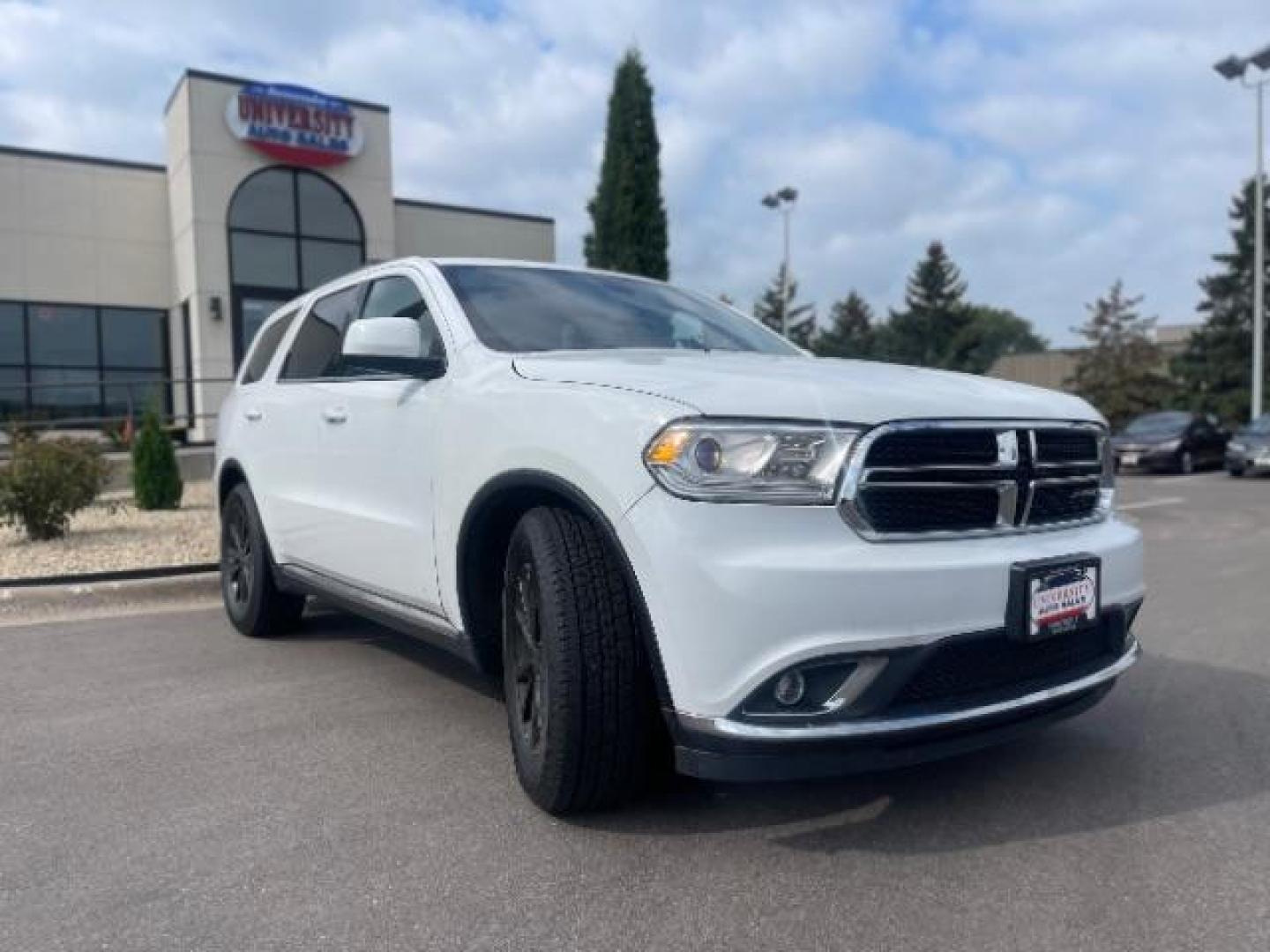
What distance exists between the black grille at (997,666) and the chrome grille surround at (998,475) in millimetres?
299

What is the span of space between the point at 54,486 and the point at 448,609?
6.66 meters

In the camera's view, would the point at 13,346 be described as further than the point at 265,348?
Yes

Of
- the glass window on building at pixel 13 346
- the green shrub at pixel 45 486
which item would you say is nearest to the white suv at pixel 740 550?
the green shrub at pixel 45 486

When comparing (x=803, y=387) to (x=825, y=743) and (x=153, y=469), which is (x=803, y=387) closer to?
(x=825, y=743)

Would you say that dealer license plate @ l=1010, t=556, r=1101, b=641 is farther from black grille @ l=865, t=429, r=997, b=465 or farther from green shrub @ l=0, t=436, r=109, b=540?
green shrub @ l=0, t=436, r=109, b=540

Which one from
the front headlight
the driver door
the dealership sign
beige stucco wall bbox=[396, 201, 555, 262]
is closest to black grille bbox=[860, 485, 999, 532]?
the front headlight

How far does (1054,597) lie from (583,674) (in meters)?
1.28

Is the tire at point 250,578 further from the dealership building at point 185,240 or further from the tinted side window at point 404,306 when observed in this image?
the dealership building at point 185,240

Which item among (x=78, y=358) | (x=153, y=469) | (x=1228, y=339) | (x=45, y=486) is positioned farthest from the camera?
(x=1228, y=339)

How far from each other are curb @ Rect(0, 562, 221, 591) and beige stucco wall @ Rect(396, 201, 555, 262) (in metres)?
13.5

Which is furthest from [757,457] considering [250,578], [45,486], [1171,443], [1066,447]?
[1171,443]

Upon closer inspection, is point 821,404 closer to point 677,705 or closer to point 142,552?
point 677,705

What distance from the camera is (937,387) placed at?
304 centimetres

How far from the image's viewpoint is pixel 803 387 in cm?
279
